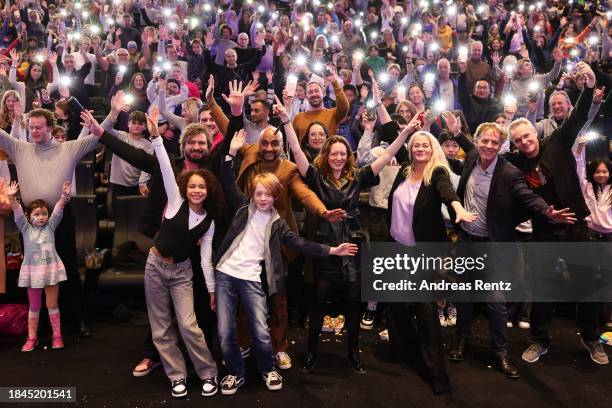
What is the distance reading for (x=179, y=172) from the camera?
3.81 metres

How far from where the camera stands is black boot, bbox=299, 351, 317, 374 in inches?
147

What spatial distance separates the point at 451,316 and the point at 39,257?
3.56m

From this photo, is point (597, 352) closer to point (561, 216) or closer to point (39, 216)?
point (561, 216)

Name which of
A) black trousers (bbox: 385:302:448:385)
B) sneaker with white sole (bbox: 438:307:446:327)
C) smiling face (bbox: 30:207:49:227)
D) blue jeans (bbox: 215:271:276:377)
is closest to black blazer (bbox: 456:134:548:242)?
black trousers (bbox: 385:302:448:385)

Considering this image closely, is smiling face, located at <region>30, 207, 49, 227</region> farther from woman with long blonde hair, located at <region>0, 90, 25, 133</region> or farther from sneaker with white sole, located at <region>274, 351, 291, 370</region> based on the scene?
sneaker with white sole, located at <region>274, 351, 291, 370</region>

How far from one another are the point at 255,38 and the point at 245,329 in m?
6.95

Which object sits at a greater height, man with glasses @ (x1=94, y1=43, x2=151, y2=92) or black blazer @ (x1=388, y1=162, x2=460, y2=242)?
man with glasses @ (x1=94, y1=43, x2=151, y2=92)

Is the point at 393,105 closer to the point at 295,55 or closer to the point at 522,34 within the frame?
the point at 295,55

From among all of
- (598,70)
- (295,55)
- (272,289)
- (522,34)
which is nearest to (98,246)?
(272,289)

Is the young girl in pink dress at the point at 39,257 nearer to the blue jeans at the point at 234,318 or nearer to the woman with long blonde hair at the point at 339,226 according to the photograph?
the blue jeans at the point at 234,318

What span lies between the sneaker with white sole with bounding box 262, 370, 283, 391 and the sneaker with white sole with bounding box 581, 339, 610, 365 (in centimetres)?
245

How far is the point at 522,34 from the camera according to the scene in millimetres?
10195

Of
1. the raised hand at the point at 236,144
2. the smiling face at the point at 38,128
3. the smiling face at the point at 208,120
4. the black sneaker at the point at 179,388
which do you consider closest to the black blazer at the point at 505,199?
the raised hand at the point at 236,144

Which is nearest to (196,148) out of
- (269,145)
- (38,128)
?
(269,145)
